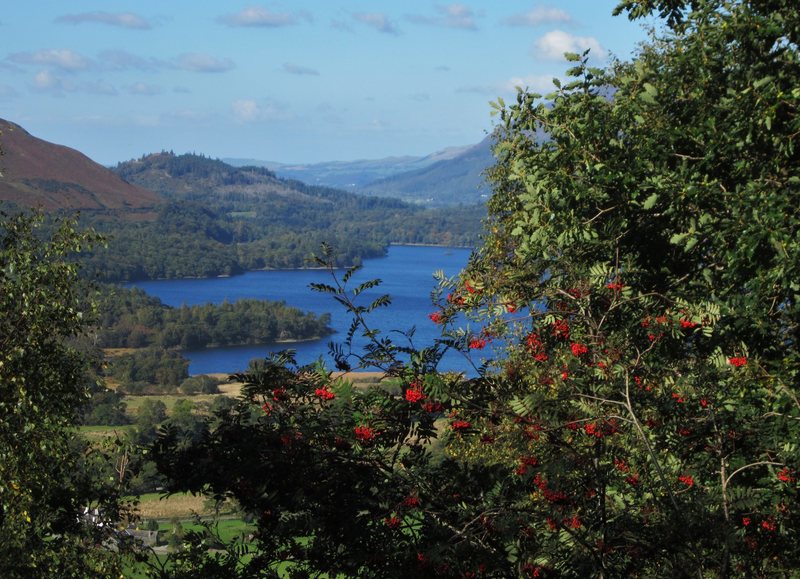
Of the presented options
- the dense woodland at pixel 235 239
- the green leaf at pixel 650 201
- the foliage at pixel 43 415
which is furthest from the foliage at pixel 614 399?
the dense woodland at pixel 235 239

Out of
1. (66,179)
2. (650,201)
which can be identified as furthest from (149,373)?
(66,179)

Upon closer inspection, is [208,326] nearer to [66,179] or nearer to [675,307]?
[675,307]

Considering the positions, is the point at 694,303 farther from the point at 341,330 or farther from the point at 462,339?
the point at 341,330

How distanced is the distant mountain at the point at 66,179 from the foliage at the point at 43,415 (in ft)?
432

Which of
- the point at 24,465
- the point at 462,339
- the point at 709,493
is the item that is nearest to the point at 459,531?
the point at 462,339

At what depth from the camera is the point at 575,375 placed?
14.5ft

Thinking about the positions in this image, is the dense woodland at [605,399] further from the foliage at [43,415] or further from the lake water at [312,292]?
the lake water at [312,292]

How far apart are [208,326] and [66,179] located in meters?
89.4

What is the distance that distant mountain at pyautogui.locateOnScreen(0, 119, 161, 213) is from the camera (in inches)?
5630

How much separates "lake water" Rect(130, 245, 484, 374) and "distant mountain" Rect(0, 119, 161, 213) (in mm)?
31687

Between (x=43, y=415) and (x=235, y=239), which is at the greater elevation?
(x=43, y=415)

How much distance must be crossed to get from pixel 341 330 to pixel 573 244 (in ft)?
239

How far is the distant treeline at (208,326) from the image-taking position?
249 ft

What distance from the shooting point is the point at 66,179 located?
156 metres
